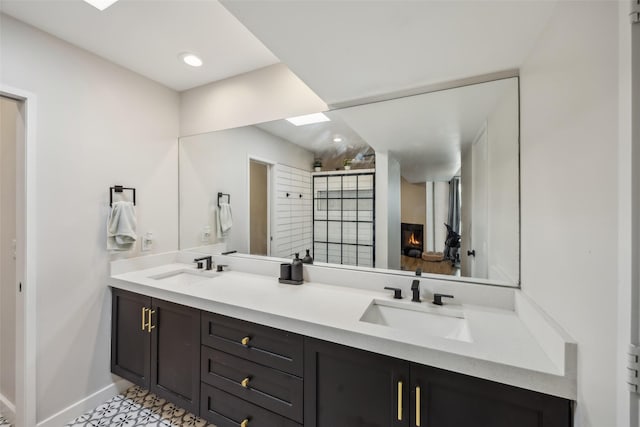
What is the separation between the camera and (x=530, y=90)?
3.62 ft

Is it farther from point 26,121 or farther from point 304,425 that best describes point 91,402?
point 26,121

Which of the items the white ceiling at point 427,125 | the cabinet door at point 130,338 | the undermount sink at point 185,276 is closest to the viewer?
the white ceiling at point 427,125

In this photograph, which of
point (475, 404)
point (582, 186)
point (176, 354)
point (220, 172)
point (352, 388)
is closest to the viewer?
point (582, 186)

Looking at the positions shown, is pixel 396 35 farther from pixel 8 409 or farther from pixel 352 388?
pixel 8 409

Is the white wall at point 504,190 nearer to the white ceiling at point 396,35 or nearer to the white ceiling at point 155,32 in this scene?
the white ceiling at point 396,35

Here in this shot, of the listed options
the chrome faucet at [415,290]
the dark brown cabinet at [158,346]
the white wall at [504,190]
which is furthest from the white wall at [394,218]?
the dark brown cabinet at [158,346]

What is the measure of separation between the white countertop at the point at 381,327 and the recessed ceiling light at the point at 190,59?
1.71 metres

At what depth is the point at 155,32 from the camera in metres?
1.64

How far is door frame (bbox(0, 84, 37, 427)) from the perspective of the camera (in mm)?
1537

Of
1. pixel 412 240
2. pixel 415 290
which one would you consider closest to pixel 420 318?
pixel 415 290

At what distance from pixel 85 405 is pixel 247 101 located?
259 centimetres

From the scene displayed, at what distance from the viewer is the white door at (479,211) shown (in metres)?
1.45

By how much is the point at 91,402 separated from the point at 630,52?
320 centimetres

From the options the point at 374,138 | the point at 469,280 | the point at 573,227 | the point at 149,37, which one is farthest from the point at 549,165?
the point at 149,37
